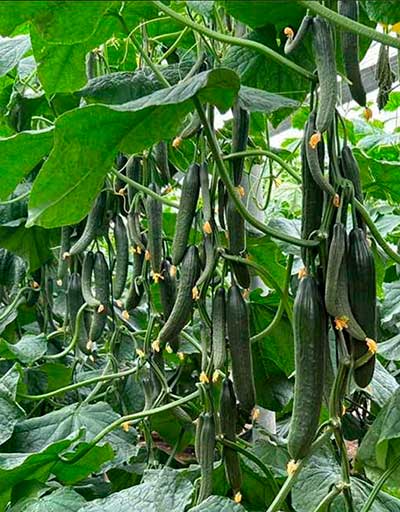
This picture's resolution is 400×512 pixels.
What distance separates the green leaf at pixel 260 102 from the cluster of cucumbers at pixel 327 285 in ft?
0.32

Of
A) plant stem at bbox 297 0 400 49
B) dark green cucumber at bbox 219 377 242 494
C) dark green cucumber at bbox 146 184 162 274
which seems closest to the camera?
plant stem at bbox 297 0 400 49

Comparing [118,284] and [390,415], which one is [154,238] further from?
[390,415]

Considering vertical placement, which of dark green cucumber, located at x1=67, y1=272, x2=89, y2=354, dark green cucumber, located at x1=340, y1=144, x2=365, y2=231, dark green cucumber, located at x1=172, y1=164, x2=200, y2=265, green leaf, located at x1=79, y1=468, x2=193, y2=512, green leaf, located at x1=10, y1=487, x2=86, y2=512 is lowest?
green leaf, located at x1=10, y1=487, x2=86, y2=512

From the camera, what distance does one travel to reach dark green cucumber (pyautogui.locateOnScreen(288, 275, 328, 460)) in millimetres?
706

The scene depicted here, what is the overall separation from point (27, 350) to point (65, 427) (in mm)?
271

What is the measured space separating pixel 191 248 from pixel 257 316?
524 mm

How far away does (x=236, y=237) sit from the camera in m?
0.85

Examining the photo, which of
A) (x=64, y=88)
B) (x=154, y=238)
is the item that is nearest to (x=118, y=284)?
(x=154, y=238)

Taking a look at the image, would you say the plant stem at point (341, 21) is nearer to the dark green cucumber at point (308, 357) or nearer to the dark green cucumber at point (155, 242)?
the dark green cucumber at point (308, 357)

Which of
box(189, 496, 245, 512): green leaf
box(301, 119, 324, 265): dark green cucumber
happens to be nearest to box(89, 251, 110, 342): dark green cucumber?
box(189, 496, 245, 512): green leaf

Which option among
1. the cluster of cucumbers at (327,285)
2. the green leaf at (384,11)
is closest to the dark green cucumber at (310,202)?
the cluster of cucumbers at (327,285)

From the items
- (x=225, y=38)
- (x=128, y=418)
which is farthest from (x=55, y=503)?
(x=225, y=38)

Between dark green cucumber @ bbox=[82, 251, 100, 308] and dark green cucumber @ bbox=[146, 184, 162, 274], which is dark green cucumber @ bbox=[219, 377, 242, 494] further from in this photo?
dark green cucumber @ bbox=[82, 251, 100, 308]

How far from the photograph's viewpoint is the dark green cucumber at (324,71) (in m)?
0.69
